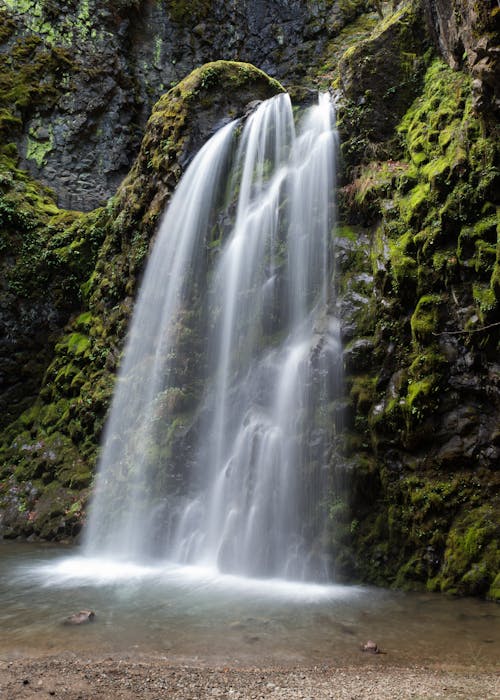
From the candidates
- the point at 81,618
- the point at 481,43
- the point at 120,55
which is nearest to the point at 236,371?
the point at 81,618

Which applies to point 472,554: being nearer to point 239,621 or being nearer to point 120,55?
point 239,621

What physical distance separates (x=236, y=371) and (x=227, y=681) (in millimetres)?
5620

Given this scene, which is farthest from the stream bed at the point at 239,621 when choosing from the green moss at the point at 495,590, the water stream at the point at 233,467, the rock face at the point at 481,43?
the rock face at the point at 481,43

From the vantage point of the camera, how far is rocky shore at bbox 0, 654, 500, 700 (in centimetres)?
306

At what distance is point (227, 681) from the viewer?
3275 millimetres

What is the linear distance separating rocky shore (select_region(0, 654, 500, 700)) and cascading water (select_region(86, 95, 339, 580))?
2.85 metres

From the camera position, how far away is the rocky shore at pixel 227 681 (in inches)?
120

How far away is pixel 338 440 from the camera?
22.4 ft

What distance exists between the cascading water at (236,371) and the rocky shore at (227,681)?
2.85 metres

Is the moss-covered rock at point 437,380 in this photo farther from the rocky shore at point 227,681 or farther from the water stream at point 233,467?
the rocky shore at point 227,681

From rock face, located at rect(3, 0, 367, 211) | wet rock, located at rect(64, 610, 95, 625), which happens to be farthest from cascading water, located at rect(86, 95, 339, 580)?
rock face, located at rect(3, 0, 367, 211)

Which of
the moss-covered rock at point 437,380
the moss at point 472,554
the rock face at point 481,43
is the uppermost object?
the rock face at point 481,43

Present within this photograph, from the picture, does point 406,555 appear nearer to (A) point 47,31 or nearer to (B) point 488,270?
(B) point 488,270

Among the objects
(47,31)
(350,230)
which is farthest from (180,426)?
(47,31)
